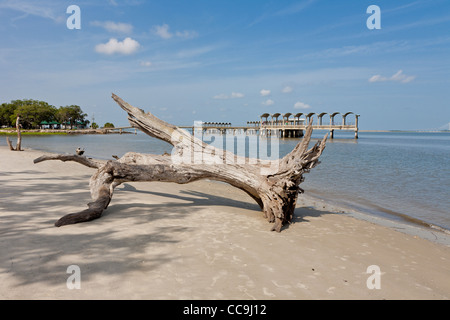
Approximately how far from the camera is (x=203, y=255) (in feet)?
12.7

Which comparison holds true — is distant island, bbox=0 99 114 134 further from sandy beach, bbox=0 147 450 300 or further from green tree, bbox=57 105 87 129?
sandy beach, bbox=0 147 450 300

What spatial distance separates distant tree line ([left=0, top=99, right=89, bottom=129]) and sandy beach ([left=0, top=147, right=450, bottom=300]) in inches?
3461

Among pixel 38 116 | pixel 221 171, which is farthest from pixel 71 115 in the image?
pixel 221 171

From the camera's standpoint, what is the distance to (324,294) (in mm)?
3090

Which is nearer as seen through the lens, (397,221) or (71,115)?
(397,221)

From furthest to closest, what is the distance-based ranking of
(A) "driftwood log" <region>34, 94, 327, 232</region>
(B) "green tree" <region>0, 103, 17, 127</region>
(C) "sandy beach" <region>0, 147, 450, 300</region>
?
(B) "green tree" <region>0, 103, 17, 127</region> → (A) "driftwood log" <region>34, 94, 327, 232</region> → (C) "sandy beach" <region>0, 147, 450, 300</region>

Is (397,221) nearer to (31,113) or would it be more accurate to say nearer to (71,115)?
(31,113)

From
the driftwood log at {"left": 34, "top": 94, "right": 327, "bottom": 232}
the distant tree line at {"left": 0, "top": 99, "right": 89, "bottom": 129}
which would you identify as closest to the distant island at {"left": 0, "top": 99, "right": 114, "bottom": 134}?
the distant tree line at {"left": 0, "top": 99, "right": 89, "bottom": 129}

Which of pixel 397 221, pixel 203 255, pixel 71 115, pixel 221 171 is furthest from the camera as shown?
pixel 71 115

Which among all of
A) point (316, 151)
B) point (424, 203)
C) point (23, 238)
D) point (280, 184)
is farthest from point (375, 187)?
point (23, 238)

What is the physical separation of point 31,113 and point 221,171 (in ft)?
308

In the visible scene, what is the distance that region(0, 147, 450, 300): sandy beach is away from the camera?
3.04 metres

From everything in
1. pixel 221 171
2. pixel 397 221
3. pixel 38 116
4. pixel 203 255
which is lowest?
pixel 397 221
